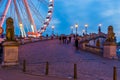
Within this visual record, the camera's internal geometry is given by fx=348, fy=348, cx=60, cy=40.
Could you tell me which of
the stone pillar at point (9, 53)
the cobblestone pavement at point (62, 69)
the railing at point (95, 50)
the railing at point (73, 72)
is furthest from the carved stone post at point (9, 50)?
the railing at point (95, 50)

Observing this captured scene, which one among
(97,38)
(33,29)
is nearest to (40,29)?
(33,29)

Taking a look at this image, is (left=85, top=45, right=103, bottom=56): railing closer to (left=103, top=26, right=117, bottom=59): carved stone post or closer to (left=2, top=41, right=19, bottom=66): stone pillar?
(left=103, top=26, right=117, bottom=59): carved stone post

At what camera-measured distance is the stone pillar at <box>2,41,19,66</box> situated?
27.1 meters

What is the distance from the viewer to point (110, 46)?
39.6 metres

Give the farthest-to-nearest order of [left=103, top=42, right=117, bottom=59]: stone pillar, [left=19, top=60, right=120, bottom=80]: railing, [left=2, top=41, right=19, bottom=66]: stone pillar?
[left=103, top=42, right=117, bottom=59]: stone pillar, [left=2, top=41, right=19, bottom=66]: stone pillar, [left=19, top=60, right=120, bottom=80]: railing

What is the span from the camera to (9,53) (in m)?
27.2

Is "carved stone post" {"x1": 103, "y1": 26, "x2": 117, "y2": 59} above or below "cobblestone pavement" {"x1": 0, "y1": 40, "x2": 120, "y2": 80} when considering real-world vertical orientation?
above

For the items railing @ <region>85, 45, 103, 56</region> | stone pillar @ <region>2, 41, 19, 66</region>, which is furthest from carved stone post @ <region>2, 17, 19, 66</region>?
railing @ <region>85, 45, 103, 56</region>

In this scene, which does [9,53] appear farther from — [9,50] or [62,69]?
[62,69]

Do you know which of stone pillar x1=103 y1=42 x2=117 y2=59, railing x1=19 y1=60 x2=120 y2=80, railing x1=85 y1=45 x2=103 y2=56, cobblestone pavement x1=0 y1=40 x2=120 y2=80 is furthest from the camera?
railing x1=85 y1=45 x2=103 y2=56

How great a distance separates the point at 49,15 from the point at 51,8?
2.16m

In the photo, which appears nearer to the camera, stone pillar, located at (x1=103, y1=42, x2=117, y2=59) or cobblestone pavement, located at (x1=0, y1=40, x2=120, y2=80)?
cobblestone pavement, located at (x1=0, y1=40, x2=120, y2=80)

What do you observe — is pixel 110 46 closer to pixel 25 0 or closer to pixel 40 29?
pixel 25 0

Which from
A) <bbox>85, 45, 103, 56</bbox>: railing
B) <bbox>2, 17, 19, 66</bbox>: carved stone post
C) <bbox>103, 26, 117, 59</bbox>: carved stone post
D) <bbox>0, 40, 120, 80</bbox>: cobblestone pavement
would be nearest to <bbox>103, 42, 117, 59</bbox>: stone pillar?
<bbox>103, 26, 117, 59</bbox>: carved stone post
